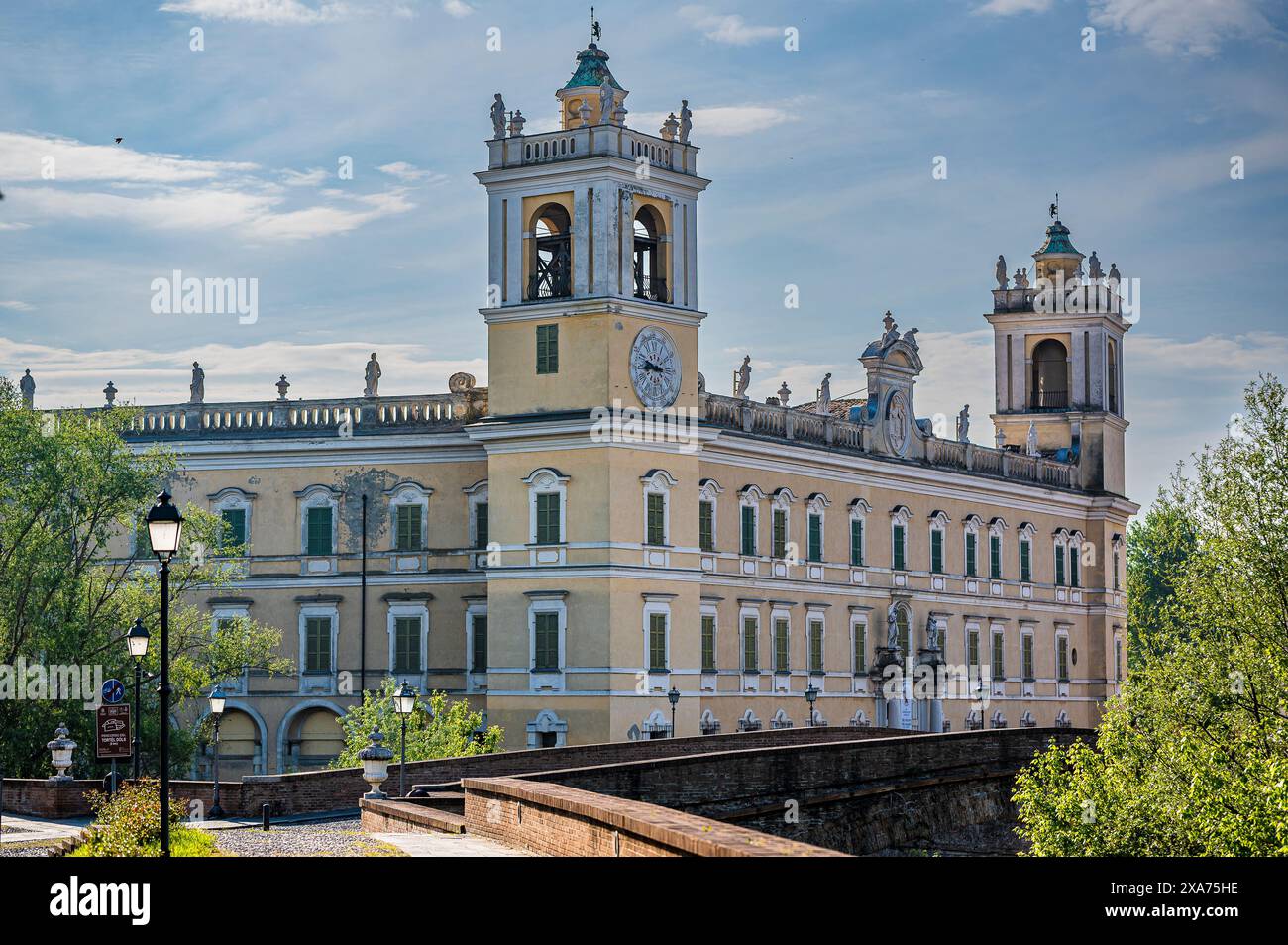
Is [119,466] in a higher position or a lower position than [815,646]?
higher

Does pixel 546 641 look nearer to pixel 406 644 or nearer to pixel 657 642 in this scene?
pixel 657 642

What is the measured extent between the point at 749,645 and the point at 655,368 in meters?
8.76

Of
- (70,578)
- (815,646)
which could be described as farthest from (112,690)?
(815,646)

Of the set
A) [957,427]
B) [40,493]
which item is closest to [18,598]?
[40,493]

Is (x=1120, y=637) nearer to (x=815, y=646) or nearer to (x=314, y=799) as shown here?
(x=815, y=646)

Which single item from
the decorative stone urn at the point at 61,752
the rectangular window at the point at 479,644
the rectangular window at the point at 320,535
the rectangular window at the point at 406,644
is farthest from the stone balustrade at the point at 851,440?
the decorative stone urn at the point at 61,752

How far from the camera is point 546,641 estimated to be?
51.9 metres

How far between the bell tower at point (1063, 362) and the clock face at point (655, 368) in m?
26.0

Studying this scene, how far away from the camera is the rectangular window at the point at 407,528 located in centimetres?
5584

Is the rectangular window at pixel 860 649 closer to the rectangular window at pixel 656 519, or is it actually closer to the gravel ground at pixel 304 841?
the rectangular window at pixel 656 519

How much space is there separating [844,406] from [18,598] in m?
28.7

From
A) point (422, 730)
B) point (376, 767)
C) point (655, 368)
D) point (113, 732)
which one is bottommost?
point (376, 767)

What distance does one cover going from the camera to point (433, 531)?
55656mm

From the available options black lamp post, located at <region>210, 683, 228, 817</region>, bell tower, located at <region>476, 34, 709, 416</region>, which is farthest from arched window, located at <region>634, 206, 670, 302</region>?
black lamp post, located at <region>210, 683, 228, 817</region>
